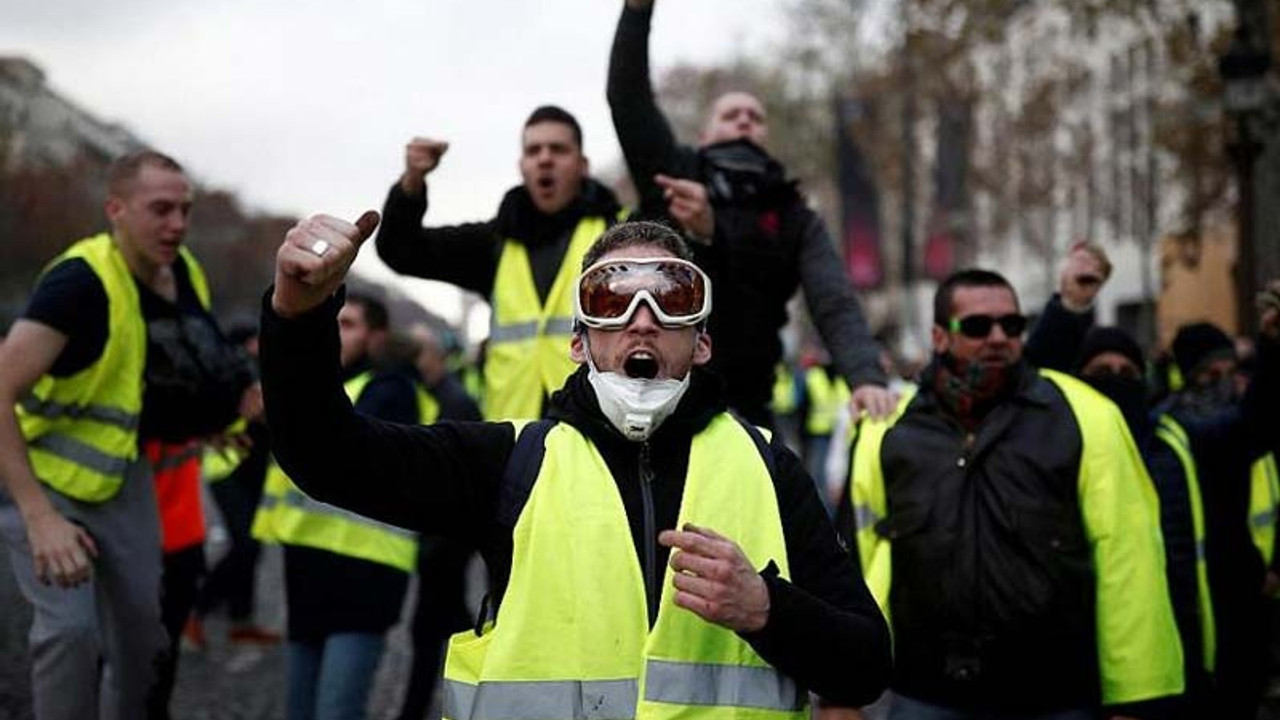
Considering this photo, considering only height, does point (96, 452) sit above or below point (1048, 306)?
below

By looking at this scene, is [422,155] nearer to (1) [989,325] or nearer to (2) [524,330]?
(2) [524,330]

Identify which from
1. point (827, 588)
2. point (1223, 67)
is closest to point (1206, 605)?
point (827, 588)

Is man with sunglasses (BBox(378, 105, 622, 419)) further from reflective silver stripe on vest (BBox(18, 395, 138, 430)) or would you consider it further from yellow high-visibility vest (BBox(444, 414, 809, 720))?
yellow high-visibility vest (BBox(444, 414, 809, 720))

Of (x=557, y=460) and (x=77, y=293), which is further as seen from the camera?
(x=77, y=293)

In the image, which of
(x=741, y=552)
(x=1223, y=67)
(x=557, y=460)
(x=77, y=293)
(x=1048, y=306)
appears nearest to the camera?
(x=741, y=552)

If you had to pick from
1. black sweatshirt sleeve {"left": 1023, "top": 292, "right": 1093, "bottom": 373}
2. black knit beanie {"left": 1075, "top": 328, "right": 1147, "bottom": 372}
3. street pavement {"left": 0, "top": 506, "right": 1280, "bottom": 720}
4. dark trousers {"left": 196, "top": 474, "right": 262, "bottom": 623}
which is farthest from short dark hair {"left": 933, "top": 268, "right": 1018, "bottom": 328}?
dark trousers {"left": 196, "top": 474, "right": 262, "bottom": 623}

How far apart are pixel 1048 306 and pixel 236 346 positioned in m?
2.80

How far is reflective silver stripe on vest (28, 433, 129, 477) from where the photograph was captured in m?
5.73

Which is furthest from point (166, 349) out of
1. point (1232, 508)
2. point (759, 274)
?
point (1232, 508)

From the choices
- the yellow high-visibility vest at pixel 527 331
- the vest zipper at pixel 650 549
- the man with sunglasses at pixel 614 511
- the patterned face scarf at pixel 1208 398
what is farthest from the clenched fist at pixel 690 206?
the patterned face scarf at pixel 1208 398

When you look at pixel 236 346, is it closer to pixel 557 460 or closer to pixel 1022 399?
pixel 1022 399

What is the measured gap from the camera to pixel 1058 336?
6195mm

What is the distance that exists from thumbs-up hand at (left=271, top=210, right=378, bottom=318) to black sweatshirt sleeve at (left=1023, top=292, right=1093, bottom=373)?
344 cm

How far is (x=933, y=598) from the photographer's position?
508 centimetres
